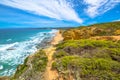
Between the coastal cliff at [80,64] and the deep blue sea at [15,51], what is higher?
the coastal cliff at [80,64]

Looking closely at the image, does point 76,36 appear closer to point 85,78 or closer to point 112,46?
point 112,46

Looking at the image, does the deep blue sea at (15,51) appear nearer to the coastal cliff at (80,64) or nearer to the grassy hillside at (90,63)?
the coastal cliff at (80,64)

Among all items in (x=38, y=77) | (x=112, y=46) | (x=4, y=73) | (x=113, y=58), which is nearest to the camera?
(x=38, y=77)

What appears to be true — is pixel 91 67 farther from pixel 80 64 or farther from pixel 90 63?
pixel 80 64

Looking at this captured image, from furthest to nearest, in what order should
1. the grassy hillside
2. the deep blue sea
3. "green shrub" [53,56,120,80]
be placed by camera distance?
the deep blue sea < the grassy hillside < "green shrub" [53,56,120,80]

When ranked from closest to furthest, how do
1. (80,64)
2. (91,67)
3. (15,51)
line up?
1. (91,67)
2. (80,64)
3. (15,51)

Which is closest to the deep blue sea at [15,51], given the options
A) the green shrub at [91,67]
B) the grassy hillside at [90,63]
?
the grassy hillside at [90,63]

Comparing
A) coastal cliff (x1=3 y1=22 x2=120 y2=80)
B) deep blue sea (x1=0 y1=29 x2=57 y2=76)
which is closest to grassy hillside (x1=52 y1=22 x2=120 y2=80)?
coastal cliff (x1=3 y1=22 x2=120 y2=80)

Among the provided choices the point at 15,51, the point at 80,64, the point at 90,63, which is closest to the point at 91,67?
the point at 90,63

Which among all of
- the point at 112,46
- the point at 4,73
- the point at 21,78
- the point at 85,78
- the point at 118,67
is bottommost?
the point at 4,73

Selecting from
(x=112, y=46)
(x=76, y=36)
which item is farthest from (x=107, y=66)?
(x=76, y=36)

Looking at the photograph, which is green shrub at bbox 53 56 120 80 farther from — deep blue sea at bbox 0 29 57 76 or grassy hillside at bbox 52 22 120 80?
deep blue sea at bbox 0 29 57 76
